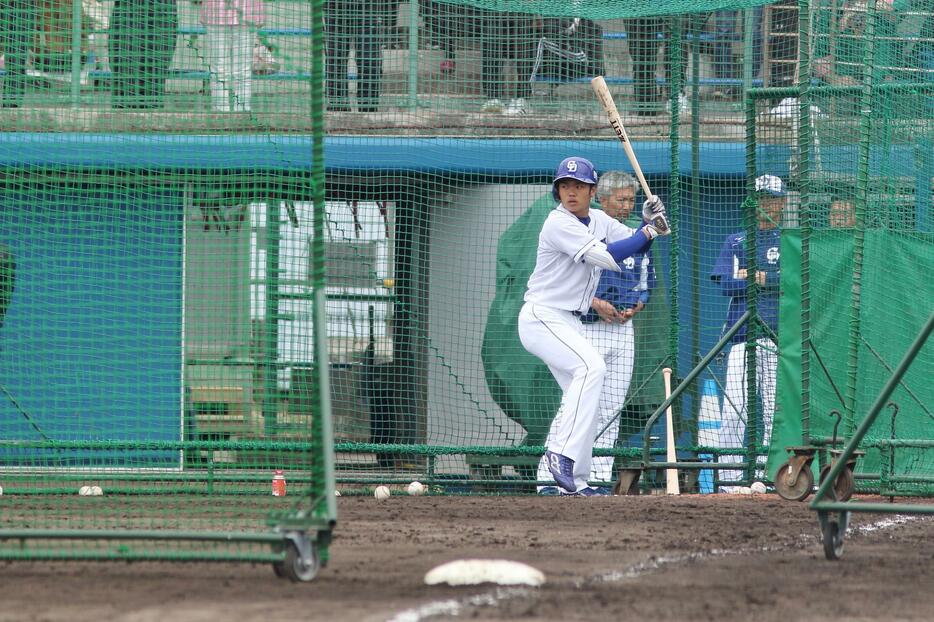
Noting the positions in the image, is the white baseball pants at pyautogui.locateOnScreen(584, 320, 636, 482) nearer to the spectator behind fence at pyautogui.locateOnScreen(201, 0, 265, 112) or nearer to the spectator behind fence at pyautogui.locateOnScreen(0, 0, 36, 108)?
the spectator behind fence at pyautogui.locateOnScreen(201, 0, 265, 112)

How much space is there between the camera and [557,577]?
564 cm

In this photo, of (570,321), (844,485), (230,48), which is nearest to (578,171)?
(570,321)

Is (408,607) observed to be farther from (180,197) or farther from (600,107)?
(600,107)

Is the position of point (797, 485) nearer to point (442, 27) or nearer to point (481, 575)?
point (481, 575)

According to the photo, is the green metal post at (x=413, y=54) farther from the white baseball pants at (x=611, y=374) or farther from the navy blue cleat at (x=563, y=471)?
the navy blue cleat at (x=563, y=471)

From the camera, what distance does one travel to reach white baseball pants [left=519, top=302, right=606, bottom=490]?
9.41 m

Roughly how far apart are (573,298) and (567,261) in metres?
0.28

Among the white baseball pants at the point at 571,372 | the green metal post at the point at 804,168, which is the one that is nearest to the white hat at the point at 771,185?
the green metal post at the point at 804,168

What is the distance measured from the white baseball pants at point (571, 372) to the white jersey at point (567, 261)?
105mm

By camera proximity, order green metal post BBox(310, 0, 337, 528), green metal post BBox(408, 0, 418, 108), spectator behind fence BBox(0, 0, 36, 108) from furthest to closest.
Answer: green metal post BBox(408, 0, 418, 108) < spectator behind fence BBox(0, 0, 36, 108) < green metal post BBox(310, 0, 337, 528)

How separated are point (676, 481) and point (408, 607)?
6087 mm

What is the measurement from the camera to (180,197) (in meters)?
10.7

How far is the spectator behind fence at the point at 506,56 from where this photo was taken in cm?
1130

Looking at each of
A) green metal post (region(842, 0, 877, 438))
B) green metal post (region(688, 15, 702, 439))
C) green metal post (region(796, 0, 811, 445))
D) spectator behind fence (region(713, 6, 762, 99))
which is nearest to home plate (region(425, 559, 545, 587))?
green metal post (region(842, 0, 877, 438))
